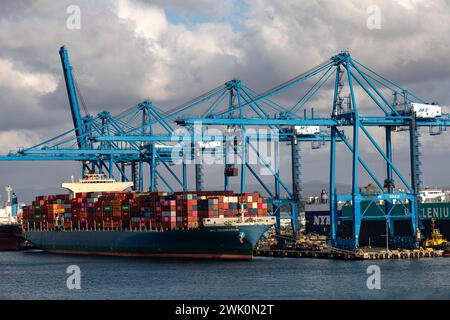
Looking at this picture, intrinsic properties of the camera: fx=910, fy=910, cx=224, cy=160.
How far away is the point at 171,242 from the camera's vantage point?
79750 millimetres

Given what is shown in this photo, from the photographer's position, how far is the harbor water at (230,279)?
5181 cm

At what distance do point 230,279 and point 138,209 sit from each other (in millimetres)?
27826

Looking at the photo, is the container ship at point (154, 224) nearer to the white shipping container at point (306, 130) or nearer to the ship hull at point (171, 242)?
the ship hull at point (171, 242)

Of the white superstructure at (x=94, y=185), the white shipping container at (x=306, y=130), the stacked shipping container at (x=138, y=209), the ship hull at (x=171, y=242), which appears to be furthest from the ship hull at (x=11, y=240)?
the white shipping container at (x=306, y=130)

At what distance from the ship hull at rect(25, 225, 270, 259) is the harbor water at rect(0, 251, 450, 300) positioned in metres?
2.18

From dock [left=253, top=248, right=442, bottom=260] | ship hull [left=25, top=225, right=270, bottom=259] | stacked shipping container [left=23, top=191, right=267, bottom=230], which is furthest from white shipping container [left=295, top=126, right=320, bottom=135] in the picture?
ship hull [left=25, top=225, right=270, bottom=259]

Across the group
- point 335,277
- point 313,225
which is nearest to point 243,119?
point 335,277

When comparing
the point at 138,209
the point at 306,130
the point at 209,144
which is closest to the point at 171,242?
the point at 138,209

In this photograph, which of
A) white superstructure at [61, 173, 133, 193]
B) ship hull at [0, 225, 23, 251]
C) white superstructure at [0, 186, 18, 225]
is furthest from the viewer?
white superstructure at [0, 186, 18, 225]

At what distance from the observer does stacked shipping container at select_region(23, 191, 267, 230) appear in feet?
260

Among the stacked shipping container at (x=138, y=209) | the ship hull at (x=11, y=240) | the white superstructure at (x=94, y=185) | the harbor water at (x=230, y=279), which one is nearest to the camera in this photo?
the harbor water at (x=230, y=279)

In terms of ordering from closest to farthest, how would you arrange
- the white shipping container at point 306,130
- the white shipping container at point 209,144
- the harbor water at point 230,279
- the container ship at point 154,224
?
the harbor water at point 230,279 → the container ship at point 154,224 → the white shipping container at point 306,130 → the white shipping container at point 209,144

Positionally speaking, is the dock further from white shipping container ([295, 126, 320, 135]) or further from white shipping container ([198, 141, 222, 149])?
white shipping container ([198, 141, 222, 149])
